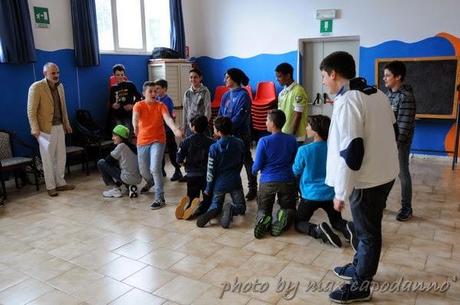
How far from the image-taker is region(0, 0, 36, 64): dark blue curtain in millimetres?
4938

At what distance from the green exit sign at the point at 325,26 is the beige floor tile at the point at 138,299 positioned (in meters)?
5.66

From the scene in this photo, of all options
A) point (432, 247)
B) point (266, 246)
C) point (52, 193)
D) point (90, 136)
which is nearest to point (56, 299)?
point (266, 246)

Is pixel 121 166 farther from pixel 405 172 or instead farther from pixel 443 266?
pixel 443 266

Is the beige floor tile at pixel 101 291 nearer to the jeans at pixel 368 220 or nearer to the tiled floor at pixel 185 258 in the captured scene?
the tiled floor at pixel 185 258

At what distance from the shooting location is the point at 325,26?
6816 millimetres

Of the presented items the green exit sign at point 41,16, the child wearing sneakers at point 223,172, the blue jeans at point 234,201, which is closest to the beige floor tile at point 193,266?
the child wearing sneakers at point 223,172

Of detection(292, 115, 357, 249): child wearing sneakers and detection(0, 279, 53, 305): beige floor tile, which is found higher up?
detection(292, 115, 357, 249): child wearing sneakers

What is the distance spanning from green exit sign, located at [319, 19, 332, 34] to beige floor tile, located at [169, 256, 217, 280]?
5141mm

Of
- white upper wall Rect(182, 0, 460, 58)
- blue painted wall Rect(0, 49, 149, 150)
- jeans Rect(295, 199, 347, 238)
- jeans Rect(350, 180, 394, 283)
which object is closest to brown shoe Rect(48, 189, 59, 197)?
→ blue painted wall Rect(0, 49, 149, 150)

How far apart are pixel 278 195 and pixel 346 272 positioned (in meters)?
1.01

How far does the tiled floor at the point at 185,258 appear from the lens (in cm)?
249

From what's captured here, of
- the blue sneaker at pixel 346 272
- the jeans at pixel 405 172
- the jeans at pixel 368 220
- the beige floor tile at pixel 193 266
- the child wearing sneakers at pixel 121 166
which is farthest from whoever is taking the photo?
the child wearing sneakers at pixel 121 166

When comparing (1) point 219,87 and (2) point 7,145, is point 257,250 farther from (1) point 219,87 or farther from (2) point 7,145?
(1) point 219,87

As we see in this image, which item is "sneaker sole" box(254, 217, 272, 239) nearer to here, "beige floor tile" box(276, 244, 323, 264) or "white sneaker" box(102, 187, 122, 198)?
"beige floor tile" box(276, 244, 323, 264)
